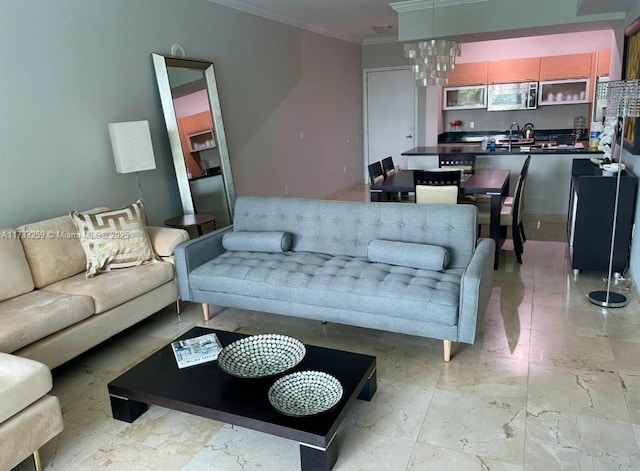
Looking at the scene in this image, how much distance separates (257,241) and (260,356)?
1.37 meters

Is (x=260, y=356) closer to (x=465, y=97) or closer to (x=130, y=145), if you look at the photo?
(x=130, y=145)

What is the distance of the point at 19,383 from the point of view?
6.44 ft

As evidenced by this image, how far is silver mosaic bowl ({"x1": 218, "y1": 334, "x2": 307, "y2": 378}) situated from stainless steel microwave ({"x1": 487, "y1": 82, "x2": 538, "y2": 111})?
687 centimetres

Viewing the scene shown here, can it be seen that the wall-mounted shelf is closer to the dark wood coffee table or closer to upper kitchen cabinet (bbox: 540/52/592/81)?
the dark wood coffee table

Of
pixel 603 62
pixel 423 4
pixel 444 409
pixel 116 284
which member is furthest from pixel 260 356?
pixel 603 62

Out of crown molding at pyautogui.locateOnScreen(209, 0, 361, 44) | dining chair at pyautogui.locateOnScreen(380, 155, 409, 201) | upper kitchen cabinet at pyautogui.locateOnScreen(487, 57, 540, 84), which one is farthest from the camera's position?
upper kitchen cabinet at pyautogui.locateOnScreen(487, 57, 540, 84)

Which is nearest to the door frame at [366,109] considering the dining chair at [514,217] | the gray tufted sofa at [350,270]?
the dining chair at [514,217]

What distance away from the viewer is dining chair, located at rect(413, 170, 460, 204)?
4.07 meters

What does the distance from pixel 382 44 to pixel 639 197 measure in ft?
19.4

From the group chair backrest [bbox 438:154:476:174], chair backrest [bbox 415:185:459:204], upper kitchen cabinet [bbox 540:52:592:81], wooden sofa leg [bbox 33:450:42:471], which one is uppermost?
upper kitchen cabinet [bbox 540:52:592:81]

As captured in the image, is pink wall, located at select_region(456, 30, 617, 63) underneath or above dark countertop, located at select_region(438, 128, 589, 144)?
above

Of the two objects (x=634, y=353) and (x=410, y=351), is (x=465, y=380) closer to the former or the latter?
(x=410, y=351)

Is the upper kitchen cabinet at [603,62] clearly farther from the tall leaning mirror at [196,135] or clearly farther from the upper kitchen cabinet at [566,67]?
the tall leaning mirror at [196,135]

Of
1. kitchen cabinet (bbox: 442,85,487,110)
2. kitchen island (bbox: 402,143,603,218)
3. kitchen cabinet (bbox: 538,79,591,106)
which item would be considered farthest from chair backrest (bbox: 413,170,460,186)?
kitchen cabinet (bbox: 538,79,591,106)
